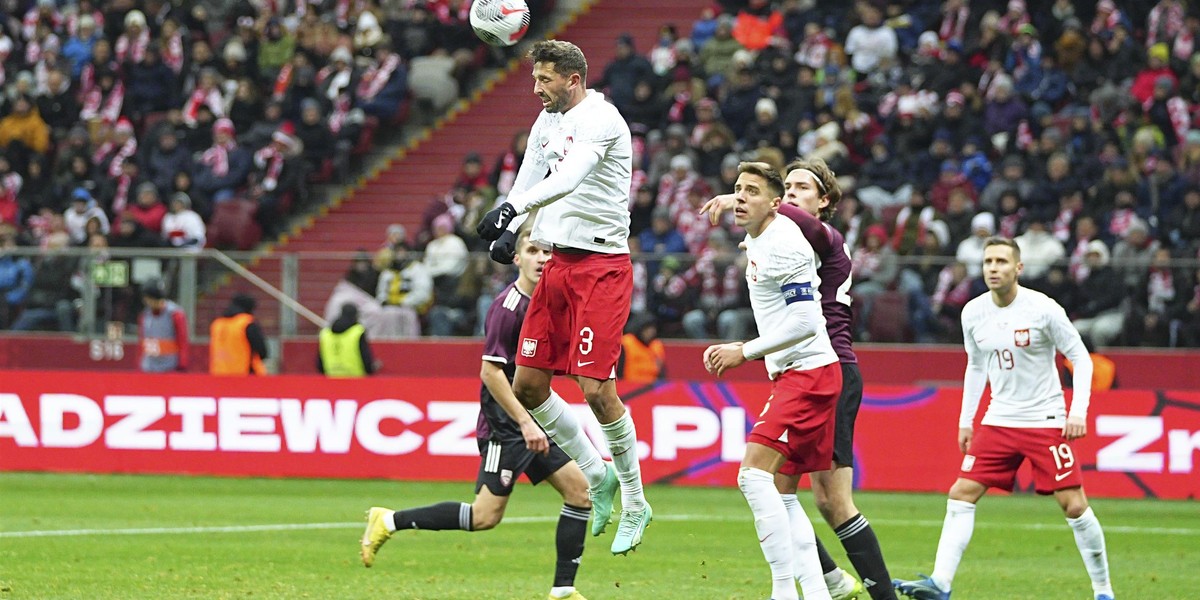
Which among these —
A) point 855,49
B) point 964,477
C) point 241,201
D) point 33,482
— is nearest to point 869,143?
point 855,49

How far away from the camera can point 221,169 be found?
2453 cm

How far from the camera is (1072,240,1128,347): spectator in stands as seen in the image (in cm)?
1786

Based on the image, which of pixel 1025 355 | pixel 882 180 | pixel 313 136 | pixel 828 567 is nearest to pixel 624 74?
pixel 882 180

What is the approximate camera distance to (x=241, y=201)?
2403cm

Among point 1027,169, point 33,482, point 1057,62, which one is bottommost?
point 33,482

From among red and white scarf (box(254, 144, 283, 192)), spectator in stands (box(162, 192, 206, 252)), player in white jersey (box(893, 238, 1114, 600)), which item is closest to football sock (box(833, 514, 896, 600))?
player in white jersey (box(893, 238, 1114, 600))

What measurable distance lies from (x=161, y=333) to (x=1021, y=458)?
12.2m

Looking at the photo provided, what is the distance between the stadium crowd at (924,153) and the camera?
1839 centimetres

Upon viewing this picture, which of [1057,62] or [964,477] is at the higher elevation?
[1057,62]

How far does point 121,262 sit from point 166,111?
7.40 meters

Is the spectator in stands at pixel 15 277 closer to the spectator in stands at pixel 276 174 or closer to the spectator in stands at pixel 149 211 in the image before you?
the spectator in stands at pixel 149 211

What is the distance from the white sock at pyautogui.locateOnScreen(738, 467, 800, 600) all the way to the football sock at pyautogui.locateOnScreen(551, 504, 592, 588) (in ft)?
4.63

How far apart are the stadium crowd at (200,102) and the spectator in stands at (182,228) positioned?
0.09 feet

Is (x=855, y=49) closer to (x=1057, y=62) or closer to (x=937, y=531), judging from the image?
(x=1057, y=62)
